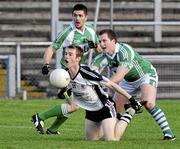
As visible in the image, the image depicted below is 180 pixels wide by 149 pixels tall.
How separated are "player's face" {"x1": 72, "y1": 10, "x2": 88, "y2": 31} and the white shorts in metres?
1.36

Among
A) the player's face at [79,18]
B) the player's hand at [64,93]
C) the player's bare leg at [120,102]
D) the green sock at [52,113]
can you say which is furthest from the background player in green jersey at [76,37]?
the player's hand at [64,93]

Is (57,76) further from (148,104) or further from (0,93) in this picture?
(0,93)

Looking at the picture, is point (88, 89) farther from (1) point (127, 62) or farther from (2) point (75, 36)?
(2) point (75, 36)

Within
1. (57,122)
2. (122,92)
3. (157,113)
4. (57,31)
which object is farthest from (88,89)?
(57,31)

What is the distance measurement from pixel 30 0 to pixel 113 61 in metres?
13.2

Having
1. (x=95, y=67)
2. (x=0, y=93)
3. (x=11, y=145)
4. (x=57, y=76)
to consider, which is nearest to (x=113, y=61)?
(x=95, y=67)

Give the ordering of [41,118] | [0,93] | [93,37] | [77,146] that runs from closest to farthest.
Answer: [77,146]
[41,118]
[93,37]
[0,93]

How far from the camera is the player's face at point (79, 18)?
1419 cm

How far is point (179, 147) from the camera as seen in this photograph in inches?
458

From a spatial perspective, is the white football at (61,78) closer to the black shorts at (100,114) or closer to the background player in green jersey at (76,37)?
the black shorts at (100,114)

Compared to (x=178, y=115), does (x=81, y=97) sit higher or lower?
higher

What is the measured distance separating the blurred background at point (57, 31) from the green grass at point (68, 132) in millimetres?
1224

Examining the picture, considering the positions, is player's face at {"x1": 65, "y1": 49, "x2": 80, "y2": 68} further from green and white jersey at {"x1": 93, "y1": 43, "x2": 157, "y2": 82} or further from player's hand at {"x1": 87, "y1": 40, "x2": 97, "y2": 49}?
player's hand at {"x1": 87, "y1": 40, "x2": 97, "y2": 49}

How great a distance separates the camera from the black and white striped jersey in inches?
473
